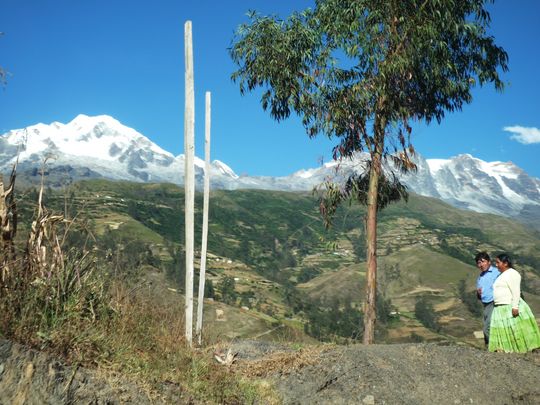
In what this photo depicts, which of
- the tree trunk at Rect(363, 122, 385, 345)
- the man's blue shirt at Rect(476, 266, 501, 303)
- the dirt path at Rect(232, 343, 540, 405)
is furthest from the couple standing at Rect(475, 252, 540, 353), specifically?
the tree trunk at Rect(363, 122, 385, 345)

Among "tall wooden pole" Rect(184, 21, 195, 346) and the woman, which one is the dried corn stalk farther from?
the woman

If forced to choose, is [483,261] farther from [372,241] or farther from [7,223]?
[7,223]

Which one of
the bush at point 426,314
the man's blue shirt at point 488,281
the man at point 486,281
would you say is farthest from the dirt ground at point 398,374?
the bush at point 426,314

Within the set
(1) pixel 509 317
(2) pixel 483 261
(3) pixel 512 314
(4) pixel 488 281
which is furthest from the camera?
(4) pixel 488 281

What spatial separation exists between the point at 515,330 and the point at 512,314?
0.36 metres

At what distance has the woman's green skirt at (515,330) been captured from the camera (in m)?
11.1

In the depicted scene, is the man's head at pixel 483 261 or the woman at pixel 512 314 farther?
the man's head at pixel 483 261

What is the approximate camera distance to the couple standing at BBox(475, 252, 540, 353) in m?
11.1

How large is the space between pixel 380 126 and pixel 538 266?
651 feet

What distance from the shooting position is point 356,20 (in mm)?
14797

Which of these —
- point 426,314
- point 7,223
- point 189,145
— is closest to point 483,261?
point 189,145

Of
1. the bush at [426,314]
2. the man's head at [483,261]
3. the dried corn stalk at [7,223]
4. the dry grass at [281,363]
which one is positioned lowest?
the bush at [426,314]

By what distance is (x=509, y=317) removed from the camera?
11227 millimetres

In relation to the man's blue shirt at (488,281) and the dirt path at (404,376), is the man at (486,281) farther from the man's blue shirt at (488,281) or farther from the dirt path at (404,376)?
the dirt path at (404,376)
